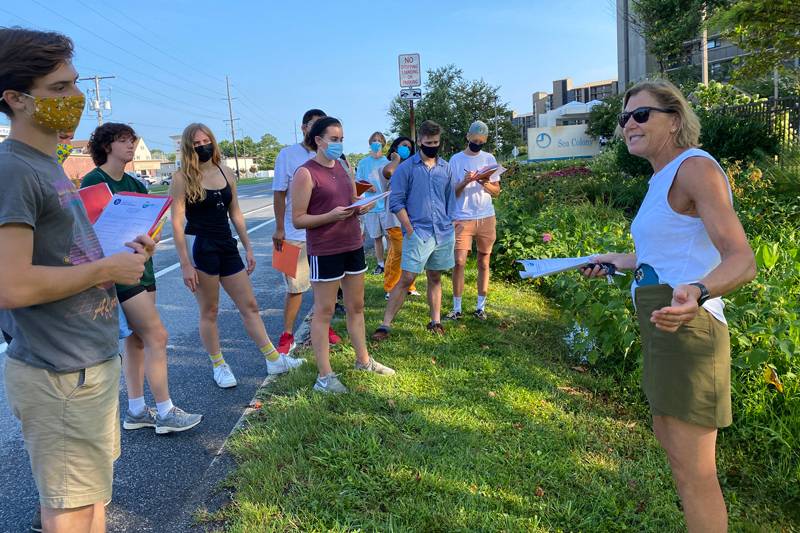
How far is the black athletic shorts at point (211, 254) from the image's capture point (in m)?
4.06

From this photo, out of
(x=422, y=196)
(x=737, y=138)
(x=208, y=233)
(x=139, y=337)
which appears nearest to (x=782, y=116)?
(x=737, y=138)

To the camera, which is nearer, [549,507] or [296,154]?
[549,507]

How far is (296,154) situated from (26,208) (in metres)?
3.66

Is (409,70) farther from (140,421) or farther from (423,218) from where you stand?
(140,421)

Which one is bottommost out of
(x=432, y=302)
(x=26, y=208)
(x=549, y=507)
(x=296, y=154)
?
(x=549, y=507)

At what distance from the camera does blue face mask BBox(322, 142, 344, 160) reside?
396 cm

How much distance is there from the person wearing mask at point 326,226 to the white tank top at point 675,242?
7.36 ft

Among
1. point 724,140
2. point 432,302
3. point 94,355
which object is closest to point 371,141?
point 432,302

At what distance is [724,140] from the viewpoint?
11.1m

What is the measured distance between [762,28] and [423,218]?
8.93 m

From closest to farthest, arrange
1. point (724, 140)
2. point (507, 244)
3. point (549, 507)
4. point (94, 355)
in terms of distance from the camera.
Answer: point (94, 355)
point (549, 507)
point (507, 244)
point (724, 140)

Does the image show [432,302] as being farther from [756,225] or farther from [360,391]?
[756,225]

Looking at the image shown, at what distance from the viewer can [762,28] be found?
31.8 ft

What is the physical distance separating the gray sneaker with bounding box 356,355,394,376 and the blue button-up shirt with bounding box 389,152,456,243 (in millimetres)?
1388
